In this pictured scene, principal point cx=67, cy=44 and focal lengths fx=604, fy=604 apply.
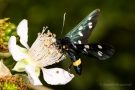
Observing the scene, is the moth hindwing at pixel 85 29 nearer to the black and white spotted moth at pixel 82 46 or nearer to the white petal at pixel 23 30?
the black and white spotted moth at pixel 82 46

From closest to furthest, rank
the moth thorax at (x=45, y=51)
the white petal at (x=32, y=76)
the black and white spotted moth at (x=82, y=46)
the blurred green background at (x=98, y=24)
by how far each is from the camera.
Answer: the white petal at (x=32, y=76) → the black and white spotted moth at (x=82, y=46) → the moth thorax at (x=45, y=51) → the blurred green background at (x=98, y=24)

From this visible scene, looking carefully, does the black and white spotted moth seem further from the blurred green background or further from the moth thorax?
the blurred green background

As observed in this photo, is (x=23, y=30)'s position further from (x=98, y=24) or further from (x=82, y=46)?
(x=98, y=24)

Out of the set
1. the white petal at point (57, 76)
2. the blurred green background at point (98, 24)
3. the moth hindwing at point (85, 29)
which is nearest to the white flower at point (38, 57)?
the white petal at point (57, 76)

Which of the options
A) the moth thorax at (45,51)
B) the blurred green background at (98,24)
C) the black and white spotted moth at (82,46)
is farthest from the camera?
the blurred green background at (98,24)

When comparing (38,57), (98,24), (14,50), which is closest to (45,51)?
(38,57)

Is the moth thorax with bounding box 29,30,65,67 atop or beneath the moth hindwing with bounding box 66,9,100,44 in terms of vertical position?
beneath

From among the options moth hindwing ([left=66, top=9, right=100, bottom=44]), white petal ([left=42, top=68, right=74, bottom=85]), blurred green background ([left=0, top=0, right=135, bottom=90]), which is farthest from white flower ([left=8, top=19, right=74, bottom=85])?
blurred green background ([left=0, top=0, right=135, bottom=90])
